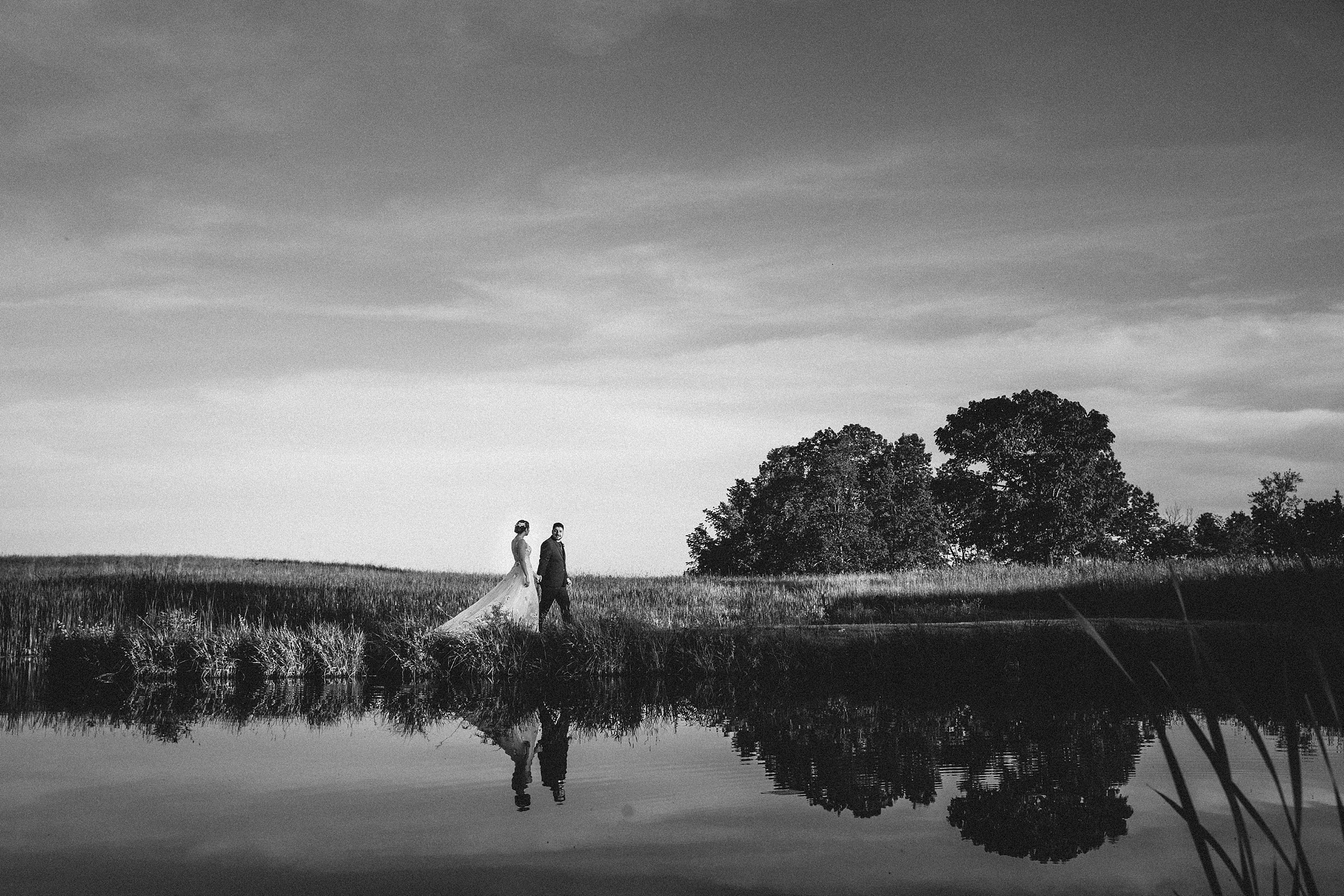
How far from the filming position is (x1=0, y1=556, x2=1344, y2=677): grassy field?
613 inches

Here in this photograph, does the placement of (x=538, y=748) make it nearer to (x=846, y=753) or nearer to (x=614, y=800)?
(x=614, y=800)

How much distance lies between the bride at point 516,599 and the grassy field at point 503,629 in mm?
797

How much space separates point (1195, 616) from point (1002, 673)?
836 centimetres

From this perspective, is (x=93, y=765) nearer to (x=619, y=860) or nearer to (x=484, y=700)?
(x=484, y=700)

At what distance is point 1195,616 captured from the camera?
66.3 ft

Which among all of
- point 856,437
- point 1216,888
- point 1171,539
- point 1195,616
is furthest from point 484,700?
point 856,437

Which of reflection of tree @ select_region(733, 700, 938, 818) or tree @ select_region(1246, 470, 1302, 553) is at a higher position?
tree @ select_region(1246, 470, 1302, 553)

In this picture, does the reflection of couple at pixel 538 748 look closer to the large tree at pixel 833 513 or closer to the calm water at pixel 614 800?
the calm water at pixel 614 800

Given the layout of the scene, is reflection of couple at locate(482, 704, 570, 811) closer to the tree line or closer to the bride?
the bride

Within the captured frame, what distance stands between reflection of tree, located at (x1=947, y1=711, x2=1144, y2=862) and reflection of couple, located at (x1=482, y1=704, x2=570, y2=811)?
3.33 m

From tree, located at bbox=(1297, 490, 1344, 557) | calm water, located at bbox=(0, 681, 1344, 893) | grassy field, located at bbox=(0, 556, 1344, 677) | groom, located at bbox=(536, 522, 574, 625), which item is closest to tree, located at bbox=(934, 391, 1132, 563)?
grassy field, located at bbox=(0, 556, 1344, 677)

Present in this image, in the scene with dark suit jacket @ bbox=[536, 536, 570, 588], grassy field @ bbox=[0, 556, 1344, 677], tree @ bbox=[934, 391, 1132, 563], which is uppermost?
tree @ bbox=[934, 391, 1132, 563]

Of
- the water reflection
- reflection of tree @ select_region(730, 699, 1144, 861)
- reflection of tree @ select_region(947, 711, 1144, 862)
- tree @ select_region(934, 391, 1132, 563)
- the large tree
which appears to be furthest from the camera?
the large tree

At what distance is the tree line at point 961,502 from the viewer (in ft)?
157
